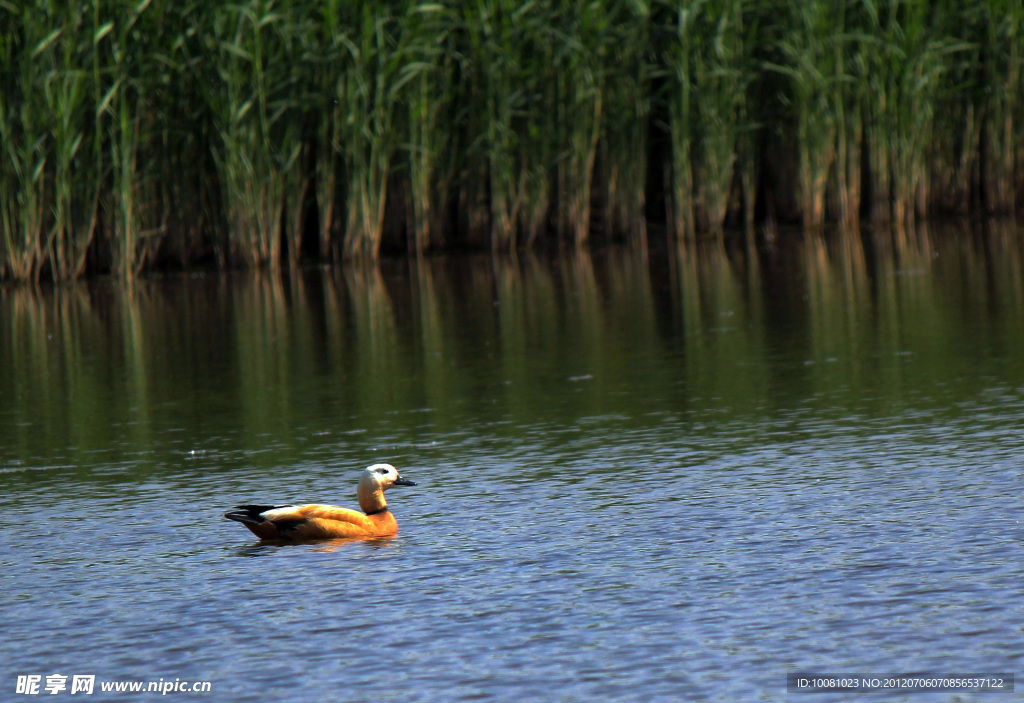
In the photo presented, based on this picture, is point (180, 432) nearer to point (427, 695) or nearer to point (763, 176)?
point (427, 695)

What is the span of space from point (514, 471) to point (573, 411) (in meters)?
2.03

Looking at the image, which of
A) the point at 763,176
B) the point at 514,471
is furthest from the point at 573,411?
the point at 763,176

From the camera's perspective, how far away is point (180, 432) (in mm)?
11102

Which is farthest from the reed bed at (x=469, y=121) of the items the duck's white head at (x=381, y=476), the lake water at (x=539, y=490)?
the duck's white head at (x=381, y=476)

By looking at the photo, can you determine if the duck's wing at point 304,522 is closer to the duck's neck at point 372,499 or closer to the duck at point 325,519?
the duck at point 325,519

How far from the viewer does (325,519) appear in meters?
7.54

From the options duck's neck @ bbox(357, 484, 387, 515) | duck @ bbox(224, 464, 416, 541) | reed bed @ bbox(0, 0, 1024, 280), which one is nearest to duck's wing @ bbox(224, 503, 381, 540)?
duck @ bbox(224, 464, 416, 541)

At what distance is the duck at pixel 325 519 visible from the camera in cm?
745

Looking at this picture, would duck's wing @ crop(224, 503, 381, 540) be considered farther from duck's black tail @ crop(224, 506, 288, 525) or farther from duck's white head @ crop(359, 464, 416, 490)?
duck's white head @ crop(359, 464, 416, 490)

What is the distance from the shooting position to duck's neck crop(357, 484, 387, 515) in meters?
7.69

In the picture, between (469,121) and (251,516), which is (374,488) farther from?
(469,121)

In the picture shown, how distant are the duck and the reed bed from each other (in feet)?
39.2

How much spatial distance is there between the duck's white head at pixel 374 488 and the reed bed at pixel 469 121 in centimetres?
1191

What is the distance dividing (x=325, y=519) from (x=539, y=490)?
1.43m
